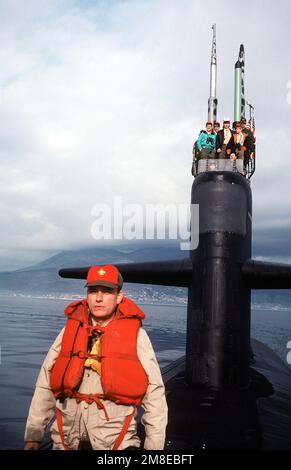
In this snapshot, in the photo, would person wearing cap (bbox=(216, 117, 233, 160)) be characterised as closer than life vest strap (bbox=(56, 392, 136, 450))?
No

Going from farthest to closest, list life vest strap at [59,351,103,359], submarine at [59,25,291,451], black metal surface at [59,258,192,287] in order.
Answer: black metal surface at [59,258,192,287] → submarine at [59,25,291,451] → life vest strap at [59,351,103,359]

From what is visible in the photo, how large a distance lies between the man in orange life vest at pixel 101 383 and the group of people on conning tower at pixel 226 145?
6.47 metres

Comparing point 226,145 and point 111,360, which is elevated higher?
point 226,145

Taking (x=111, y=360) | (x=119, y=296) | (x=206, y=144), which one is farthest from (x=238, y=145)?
(x=111, y=360)

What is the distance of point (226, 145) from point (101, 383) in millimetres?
7312

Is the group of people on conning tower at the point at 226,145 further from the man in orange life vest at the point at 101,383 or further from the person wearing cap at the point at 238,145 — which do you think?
the man in orange life vest at the point at 101,383

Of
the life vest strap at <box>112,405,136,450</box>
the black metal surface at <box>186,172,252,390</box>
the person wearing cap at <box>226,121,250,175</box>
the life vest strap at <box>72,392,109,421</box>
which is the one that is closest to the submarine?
the black metal surface at <box>186,172,252,390</box>

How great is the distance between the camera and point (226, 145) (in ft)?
30.9

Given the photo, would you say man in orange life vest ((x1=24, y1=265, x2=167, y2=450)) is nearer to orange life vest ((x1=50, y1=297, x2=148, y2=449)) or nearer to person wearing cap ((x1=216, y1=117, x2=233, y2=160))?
orange life vest ((x1=50, y1=297, x2=148, y2=449))

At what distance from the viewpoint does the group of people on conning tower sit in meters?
9.23

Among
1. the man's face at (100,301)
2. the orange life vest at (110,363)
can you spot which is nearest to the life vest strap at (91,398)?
the orange life vest at (110,363)

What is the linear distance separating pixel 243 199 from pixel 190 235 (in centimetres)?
122

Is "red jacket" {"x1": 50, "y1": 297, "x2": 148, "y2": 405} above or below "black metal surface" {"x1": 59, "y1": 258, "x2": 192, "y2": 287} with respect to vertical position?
below

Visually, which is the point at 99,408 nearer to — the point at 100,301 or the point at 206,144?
A: the point at 100,301
